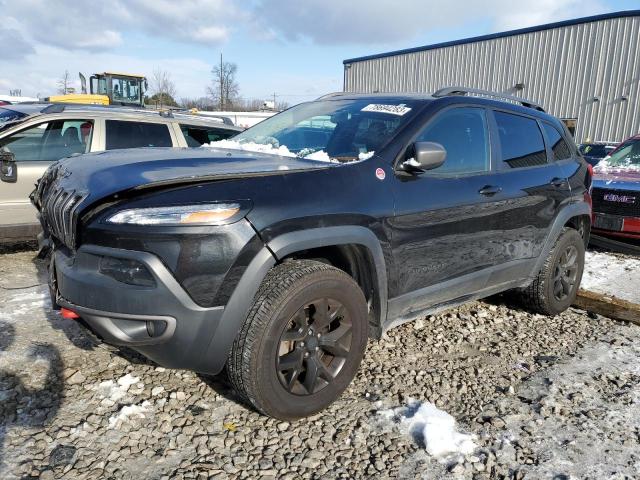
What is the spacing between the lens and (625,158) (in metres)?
8.19

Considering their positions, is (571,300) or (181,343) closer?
(181,343)

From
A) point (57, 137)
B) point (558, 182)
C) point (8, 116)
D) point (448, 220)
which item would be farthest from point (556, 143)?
point (8, 116)

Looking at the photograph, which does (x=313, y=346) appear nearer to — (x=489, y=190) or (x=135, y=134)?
(x=489, y=190)

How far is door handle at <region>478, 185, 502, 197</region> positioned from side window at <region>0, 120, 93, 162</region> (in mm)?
4166

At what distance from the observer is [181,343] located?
234cm

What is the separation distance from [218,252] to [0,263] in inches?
166

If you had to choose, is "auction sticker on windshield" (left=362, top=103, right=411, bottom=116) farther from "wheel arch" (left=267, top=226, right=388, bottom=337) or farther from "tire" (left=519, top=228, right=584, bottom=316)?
"tire" (left=519, top=228, right=584, bottom=316)

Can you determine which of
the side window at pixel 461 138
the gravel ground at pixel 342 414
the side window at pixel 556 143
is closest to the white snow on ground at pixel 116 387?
the gravel ground at pixel 342 414

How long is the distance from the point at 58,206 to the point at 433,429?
2.22 metres

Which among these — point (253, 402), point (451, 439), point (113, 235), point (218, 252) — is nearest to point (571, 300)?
point (451, 439)

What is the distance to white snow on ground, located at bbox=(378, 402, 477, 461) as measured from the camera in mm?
2545

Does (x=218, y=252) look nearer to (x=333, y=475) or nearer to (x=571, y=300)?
(x=333, y=475)

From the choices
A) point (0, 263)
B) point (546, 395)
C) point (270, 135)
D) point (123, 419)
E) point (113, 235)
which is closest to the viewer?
point (113, 235)

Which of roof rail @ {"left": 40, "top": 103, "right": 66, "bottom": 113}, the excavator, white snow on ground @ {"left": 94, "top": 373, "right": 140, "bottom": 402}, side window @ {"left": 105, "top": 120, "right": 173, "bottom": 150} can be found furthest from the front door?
the excavator
